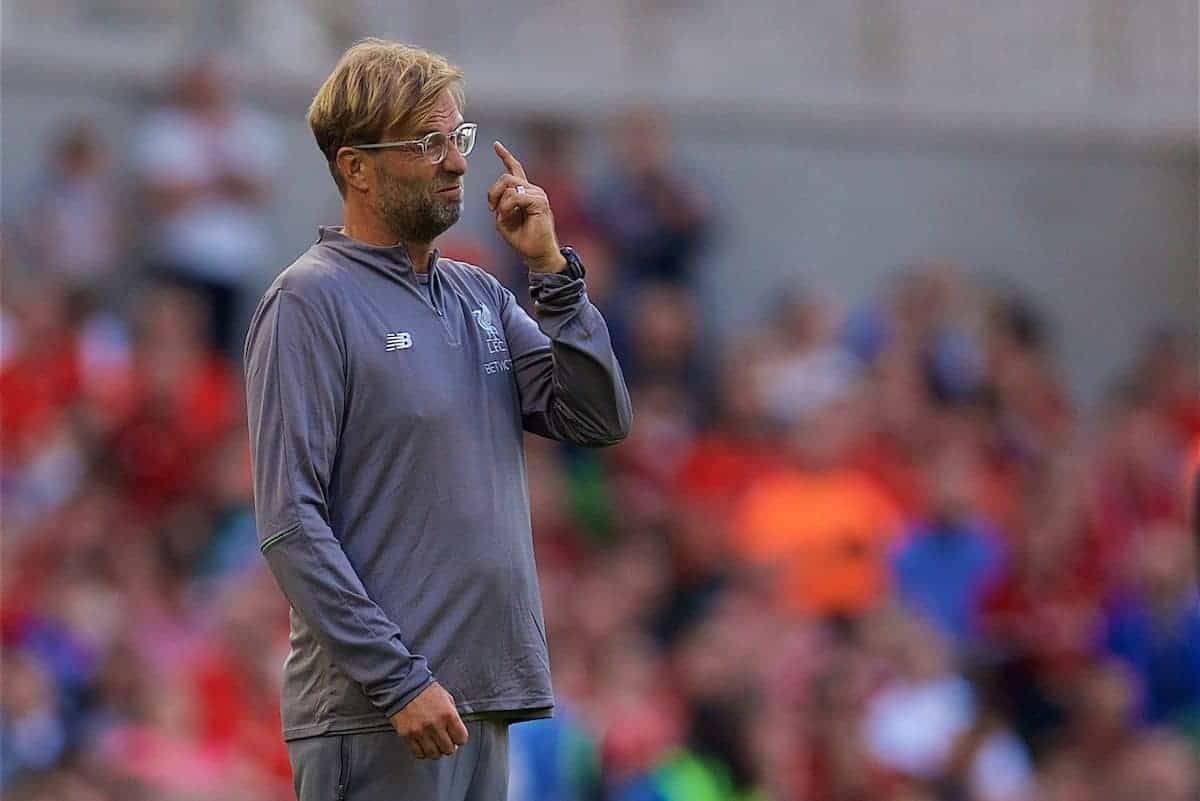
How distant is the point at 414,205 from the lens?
4.04 m

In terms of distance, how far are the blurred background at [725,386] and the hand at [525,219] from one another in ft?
12.8

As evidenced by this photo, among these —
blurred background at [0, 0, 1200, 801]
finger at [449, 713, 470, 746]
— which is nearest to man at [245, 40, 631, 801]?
finger at [449, 713, 470, 746]

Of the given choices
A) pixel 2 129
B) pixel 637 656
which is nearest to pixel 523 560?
pixel 637 656

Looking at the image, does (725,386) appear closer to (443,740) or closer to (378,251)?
(378,251)

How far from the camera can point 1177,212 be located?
14.8 metres

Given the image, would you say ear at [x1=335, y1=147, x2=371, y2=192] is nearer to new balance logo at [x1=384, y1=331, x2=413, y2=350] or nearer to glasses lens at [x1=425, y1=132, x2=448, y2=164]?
glasses lens at [x1=425, y1=132, x2=448, y2=164]

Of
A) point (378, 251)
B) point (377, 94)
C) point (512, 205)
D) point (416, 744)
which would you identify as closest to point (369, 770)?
point (416, 744)

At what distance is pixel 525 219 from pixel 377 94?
36cm

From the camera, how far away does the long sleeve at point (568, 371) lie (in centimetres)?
406

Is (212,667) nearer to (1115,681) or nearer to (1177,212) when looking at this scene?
(1115,681)

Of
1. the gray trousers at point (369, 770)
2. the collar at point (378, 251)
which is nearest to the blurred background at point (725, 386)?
the gray trousers at point (369, 770)

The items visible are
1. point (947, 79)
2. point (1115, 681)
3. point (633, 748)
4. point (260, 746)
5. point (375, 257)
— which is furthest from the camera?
point (947, 79)

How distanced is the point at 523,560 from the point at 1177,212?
11599mm

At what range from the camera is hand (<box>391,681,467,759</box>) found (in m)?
3.76
